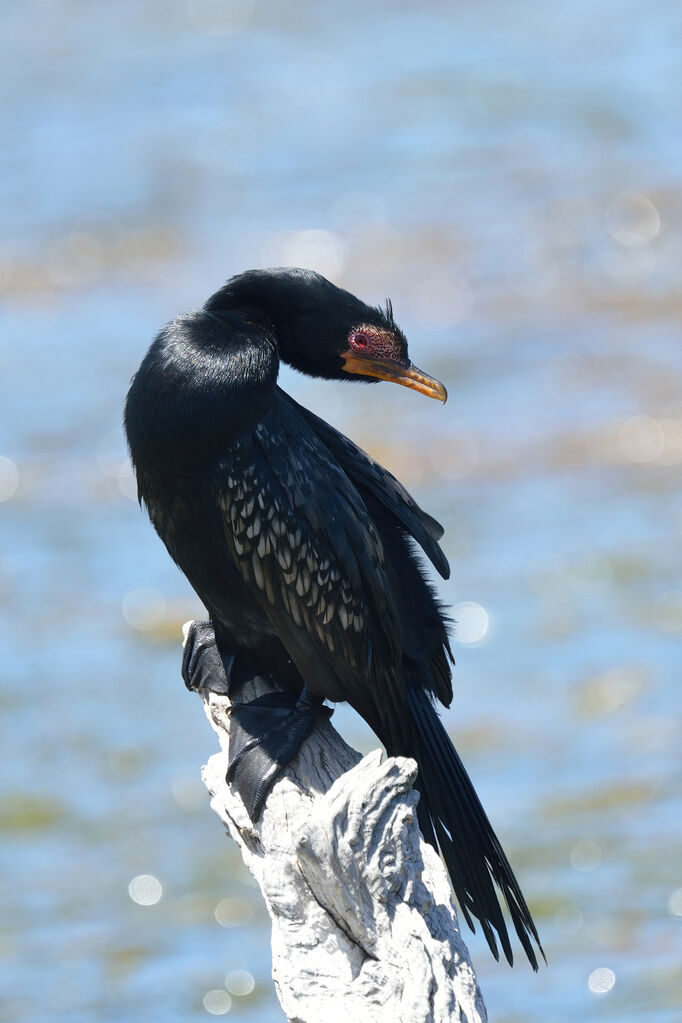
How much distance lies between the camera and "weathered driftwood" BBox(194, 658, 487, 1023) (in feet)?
14.2

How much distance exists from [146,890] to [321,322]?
6.20m

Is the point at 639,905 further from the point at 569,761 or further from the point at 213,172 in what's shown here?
the point at 213,172

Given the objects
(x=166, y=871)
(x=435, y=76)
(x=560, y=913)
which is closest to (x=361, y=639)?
(x=560, y=913)

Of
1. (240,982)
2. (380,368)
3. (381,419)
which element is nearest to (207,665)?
(380,368)

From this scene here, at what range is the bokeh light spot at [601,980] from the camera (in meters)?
8.89

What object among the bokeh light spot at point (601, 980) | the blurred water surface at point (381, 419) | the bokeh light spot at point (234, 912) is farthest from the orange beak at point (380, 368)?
the bokeh light spot at point (234, 912)

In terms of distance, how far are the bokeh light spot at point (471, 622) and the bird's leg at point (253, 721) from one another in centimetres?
728

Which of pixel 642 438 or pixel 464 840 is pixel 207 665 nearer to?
pixel 464 840

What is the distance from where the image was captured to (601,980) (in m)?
9.00

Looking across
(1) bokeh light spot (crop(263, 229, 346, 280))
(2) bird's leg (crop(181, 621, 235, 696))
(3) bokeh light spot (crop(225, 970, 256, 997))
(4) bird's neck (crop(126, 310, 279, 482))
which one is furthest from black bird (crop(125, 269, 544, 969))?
(1) bokeh light spot (crop(263, 229, 346, 280))

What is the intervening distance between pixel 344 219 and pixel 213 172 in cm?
272

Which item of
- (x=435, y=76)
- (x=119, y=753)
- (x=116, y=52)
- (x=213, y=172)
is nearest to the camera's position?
(x=119, y=753)

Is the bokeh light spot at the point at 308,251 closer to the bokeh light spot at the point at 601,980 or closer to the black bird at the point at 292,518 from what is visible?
the bokeh light spot at the point at 601,980

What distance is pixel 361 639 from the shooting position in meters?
5.32
